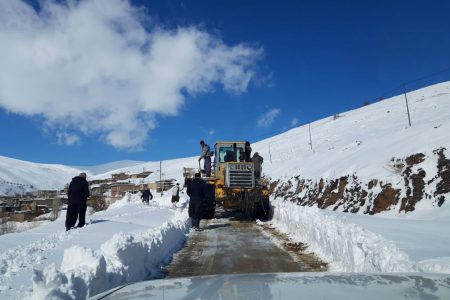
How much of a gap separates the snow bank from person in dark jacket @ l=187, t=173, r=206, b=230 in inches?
125

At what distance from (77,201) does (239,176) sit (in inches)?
277

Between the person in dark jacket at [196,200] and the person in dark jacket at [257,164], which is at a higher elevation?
the person in dark jacket at [257,164]

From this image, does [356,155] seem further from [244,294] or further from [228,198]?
[244,294]

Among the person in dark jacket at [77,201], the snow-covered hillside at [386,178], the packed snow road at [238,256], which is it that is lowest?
the packed snow road at [238,256]

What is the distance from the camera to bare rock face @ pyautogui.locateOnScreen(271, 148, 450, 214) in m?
13.8

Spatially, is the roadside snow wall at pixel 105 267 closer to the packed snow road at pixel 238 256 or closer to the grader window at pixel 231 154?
the packed snow road at pixel 238 256

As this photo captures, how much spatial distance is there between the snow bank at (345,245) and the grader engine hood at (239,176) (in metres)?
4.67

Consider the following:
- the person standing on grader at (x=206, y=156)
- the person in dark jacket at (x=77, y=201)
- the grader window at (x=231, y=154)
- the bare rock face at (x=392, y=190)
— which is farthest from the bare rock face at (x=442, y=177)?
the person in dark jacket at (x=77, y=201)

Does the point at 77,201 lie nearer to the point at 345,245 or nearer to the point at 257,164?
the point at 345,245

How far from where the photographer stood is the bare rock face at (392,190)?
13820mm

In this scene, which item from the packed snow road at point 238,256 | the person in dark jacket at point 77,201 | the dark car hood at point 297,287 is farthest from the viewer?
the person in dark jacket at point 77,201

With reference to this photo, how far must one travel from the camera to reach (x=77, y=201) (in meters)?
12.5

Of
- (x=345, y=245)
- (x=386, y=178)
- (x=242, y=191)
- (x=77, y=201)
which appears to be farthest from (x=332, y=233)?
(x=242, y=191)

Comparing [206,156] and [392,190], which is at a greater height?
[206,156]
